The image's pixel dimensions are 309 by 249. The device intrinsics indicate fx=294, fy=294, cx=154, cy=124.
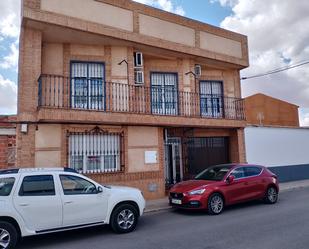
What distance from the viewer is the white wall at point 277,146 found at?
15609mm

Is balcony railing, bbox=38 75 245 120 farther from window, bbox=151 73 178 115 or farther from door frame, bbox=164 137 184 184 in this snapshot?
door frame, bbox=164 137 184 184

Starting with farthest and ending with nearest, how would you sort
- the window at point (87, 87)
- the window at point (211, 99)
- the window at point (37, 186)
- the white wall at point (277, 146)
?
the white wall at point (277, 146) < the window at point (211, 99) < the window at point (87, 87) < the window at point (37, 186)

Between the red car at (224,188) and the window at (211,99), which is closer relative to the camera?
the red car at (224,188)

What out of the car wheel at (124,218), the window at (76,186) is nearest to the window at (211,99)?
the car wheel at (124,218)

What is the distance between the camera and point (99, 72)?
38.2 feet

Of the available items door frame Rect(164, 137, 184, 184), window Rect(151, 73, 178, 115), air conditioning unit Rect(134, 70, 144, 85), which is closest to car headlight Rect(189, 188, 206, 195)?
door frame Rect(164, 137, 184, 184)

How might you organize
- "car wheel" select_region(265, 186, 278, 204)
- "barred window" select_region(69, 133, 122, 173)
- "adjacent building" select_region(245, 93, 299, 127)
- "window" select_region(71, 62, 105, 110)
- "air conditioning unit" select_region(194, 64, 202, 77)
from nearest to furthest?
"car wheel" select_region(265, 186, 278, 204), "barred window" select_region(69, 133, 122, 173), "window" select_region(71, 62, 105, 110), "air conditioning unit" select_region(194, 64, 202, 77), "adjacent building" select_region(245, 93, 299, 127)

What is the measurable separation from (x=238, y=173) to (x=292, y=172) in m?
9.18

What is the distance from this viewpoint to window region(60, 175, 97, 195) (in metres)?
6.68

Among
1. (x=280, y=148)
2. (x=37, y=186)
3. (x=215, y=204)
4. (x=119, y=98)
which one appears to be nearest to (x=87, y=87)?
(x=119, y=98)

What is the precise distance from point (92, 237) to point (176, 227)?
2.13 metres

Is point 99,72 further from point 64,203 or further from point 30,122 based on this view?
point 64,203

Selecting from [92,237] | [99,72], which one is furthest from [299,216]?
[99,72]

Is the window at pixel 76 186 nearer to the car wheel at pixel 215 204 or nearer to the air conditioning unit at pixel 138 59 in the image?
the car wheel at pixel 215 204
